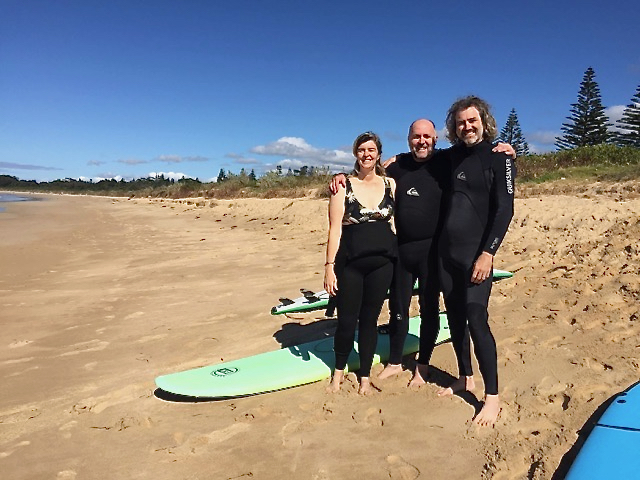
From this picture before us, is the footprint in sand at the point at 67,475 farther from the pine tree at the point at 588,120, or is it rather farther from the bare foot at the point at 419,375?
the pine tree at the point at 588,120

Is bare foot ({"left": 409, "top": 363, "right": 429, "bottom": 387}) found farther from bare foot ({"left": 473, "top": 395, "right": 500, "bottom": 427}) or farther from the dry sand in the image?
bare foot ({"left": 473, "top": 395, "right": 500, "bottom": 427})

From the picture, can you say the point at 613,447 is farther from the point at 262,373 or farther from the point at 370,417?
the point at 262,373

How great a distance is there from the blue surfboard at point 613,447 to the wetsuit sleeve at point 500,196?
0.98 m

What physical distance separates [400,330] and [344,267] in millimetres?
639

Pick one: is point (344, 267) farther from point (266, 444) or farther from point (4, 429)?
point (4, 429)

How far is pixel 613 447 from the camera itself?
6.84 feet

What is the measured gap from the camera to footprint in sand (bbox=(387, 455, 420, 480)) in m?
2.18

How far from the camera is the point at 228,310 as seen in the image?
196 inches

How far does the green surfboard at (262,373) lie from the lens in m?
3.00

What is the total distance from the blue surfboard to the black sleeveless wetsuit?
4.20 ft


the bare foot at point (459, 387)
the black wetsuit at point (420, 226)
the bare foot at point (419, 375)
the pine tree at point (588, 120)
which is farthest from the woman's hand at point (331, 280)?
the pine tree at point (588, 120)

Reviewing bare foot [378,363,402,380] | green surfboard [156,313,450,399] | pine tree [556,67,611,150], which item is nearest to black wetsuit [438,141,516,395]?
bare foot [378,363,402,380]

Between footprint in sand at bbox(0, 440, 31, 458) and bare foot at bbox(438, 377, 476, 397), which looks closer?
footprint in sand at bbox(0, 440, 31, 458)

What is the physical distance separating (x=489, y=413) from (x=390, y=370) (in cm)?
80
